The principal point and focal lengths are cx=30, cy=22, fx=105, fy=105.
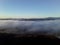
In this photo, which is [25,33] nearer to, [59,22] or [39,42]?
[39,42]

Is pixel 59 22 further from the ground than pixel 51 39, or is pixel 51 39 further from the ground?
pixel 59 22

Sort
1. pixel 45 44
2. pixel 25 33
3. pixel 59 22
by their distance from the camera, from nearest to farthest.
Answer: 1. pixel 45 44
2. pixel 25 33
3. pixel 59 22

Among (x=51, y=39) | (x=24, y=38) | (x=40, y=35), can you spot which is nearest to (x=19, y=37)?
(x=24, y=38)

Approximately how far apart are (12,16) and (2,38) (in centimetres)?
45

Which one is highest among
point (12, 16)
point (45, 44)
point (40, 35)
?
point (12, 16)

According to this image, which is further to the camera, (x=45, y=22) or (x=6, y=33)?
(x=45, y=22)

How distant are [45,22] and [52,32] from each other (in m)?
0.41

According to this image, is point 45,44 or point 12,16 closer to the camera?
point 45,44

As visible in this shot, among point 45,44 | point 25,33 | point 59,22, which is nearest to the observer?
point 45,44

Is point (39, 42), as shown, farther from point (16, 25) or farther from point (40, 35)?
point (16, 25)

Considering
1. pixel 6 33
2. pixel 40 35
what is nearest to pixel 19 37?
pixel 6 33

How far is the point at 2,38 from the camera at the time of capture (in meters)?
1.90

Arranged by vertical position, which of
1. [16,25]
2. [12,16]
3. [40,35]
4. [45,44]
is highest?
[12,16]

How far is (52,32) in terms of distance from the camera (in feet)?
6.55
